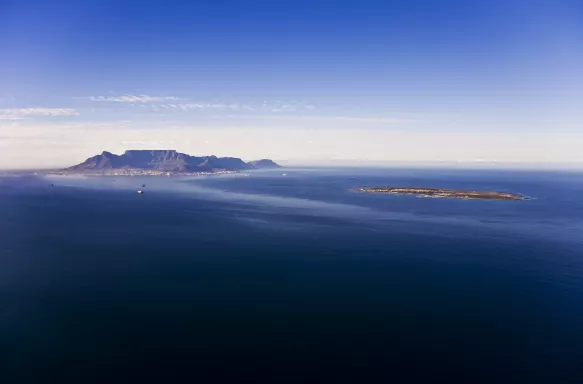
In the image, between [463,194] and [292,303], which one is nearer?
[292,303]

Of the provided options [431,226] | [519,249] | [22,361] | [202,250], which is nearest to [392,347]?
[22,361]

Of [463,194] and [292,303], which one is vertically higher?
[463,194]

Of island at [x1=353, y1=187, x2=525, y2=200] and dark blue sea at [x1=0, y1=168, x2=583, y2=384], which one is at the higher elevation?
island at [x1=353, y1=187, x2=525, y2=200]

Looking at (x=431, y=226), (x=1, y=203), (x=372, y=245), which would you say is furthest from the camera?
(x=1, y=203)

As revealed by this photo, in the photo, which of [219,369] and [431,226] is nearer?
[219,369]

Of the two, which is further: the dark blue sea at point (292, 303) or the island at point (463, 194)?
the island at point (463, 194)

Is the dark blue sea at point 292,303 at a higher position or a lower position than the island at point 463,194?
lower

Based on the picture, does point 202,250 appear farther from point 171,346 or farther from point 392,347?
point 392,347

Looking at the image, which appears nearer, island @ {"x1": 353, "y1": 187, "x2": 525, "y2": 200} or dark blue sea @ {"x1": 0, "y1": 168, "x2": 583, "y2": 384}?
dark blue sea @ {"x1": 0, "y1": 168, "x2": 583, "y2": 384}
